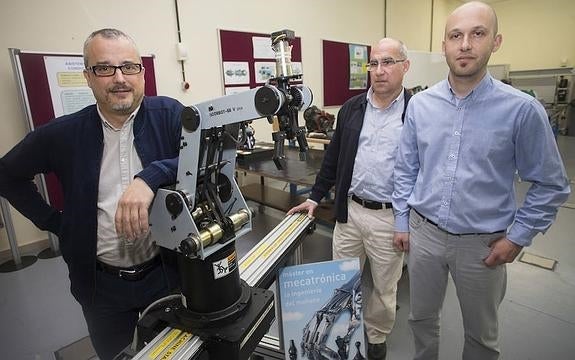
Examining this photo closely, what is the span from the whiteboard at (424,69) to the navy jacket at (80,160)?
6.16 meters

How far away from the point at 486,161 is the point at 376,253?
70 centimetres

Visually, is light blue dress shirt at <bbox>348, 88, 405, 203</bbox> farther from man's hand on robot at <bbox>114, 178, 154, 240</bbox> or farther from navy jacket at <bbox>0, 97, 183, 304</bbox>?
man's hand on robot at <bbox>114, 178, 154, 240</bbox>

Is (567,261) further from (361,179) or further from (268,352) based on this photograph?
(268,352)

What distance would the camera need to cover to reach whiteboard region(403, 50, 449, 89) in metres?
6.66

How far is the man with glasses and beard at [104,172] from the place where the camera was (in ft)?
3.38

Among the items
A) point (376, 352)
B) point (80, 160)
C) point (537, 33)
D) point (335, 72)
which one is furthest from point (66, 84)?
point (537, 33)

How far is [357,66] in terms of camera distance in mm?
5816

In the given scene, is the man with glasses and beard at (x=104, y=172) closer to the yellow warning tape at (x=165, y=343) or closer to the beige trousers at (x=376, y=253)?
the yellow warning tape at (x=165, y=343)

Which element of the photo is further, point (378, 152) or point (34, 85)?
point (34, 85)

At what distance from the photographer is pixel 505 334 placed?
1.90 metres

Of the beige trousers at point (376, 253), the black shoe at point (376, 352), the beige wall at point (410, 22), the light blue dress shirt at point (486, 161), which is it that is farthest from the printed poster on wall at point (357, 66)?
the black shoe at point (376, 352)

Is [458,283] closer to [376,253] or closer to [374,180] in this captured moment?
[376,253]

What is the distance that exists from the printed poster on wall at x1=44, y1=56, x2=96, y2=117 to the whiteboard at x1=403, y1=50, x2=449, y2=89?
5459mm

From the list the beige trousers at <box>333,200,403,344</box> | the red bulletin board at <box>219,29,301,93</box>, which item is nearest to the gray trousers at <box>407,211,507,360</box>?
the beige trousers at <box>333,200,403,344</box>
